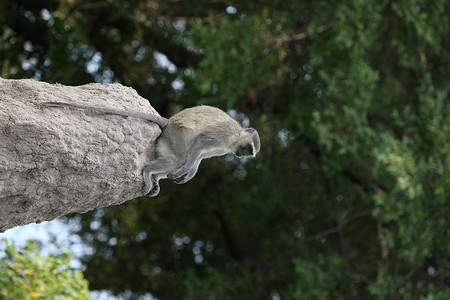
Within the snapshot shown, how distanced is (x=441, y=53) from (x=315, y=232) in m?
3.75

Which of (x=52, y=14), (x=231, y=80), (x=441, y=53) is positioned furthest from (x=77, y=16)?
(x=441, y=53)

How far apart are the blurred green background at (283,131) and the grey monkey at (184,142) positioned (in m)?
4.32

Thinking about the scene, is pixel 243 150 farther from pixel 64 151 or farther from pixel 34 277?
pixel 34 277

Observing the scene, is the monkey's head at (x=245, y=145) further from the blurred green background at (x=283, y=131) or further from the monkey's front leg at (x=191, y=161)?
the blurred green background at (x=283, y=131)

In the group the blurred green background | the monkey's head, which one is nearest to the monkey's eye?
the monkey's head

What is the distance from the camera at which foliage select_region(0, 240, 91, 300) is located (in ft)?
22.3

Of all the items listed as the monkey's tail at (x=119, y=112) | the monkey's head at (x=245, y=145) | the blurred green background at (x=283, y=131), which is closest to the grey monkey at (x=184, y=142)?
the monkey's tail at (x=119, y=112)

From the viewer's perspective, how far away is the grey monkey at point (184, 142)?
4.10 metres

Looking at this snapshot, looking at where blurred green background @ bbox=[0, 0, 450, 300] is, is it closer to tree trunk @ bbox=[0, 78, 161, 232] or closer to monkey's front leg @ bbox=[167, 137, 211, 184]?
monkey's front leg @ bbox=[167, 137, 211, 184]

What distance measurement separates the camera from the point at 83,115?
3.78m

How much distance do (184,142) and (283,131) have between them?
20.9 ft

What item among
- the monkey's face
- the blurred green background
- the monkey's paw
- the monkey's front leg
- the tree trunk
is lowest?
the blurred green background

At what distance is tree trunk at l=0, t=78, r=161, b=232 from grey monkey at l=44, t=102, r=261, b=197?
0.24 ft

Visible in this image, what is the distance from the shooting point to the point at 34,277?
23.0 feet
